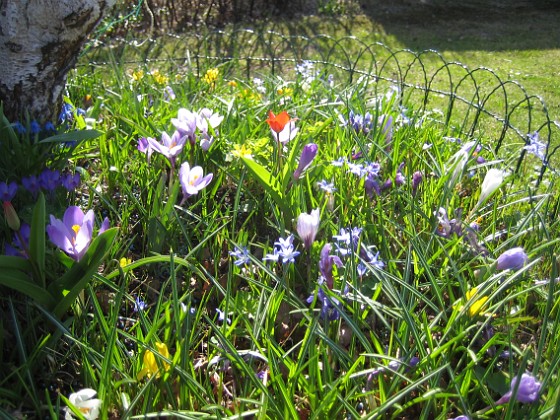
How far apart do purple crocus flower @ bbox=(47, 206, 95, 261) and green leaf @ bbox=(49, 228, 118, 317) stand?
4 centimetres

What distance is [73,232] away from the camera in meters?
1.42

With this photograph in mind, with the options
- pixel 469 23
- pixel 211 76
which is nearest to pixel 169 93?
pixel 211 76

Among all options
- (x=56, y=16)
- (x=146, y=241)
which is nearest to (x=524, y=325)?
(x=146, y=241)

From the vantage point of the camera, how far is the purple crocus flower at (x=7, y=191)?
1.64 meters

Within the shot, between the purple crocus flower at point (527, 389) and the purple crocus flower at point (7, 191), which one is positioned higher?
the purple crocus flower at point (7, 191)

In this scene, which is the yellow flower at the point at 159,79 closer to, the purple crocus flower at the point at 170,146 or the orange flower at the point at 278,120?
the purple crocus flower at the point at 170,146

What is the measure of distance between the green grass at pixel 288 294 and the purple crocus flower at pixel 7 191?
81 millimetres

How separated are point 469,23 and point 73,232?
746 cm

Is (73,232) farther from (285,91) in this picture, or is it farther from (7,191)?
(285,91)

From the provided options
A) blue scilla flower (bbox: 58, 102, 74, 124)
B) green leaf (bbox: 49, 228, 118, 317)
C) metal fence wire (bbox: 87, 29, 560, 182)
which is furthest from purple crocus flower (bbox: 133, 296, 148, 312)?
metal fence wire (bbox: 87, 29, 560, 182)

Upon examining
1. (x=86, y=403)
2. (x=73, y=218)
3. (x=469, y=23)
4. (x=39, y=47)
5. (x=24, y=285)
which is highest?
(x=469, y=23)

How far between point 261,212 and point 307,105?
804 millimetres

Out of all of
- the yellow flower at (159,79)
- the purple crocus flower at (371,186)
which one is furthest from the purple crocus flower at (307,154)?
the yellow flower at (159,79)

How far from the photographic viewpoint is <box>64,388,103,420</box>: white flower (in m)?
1.14
